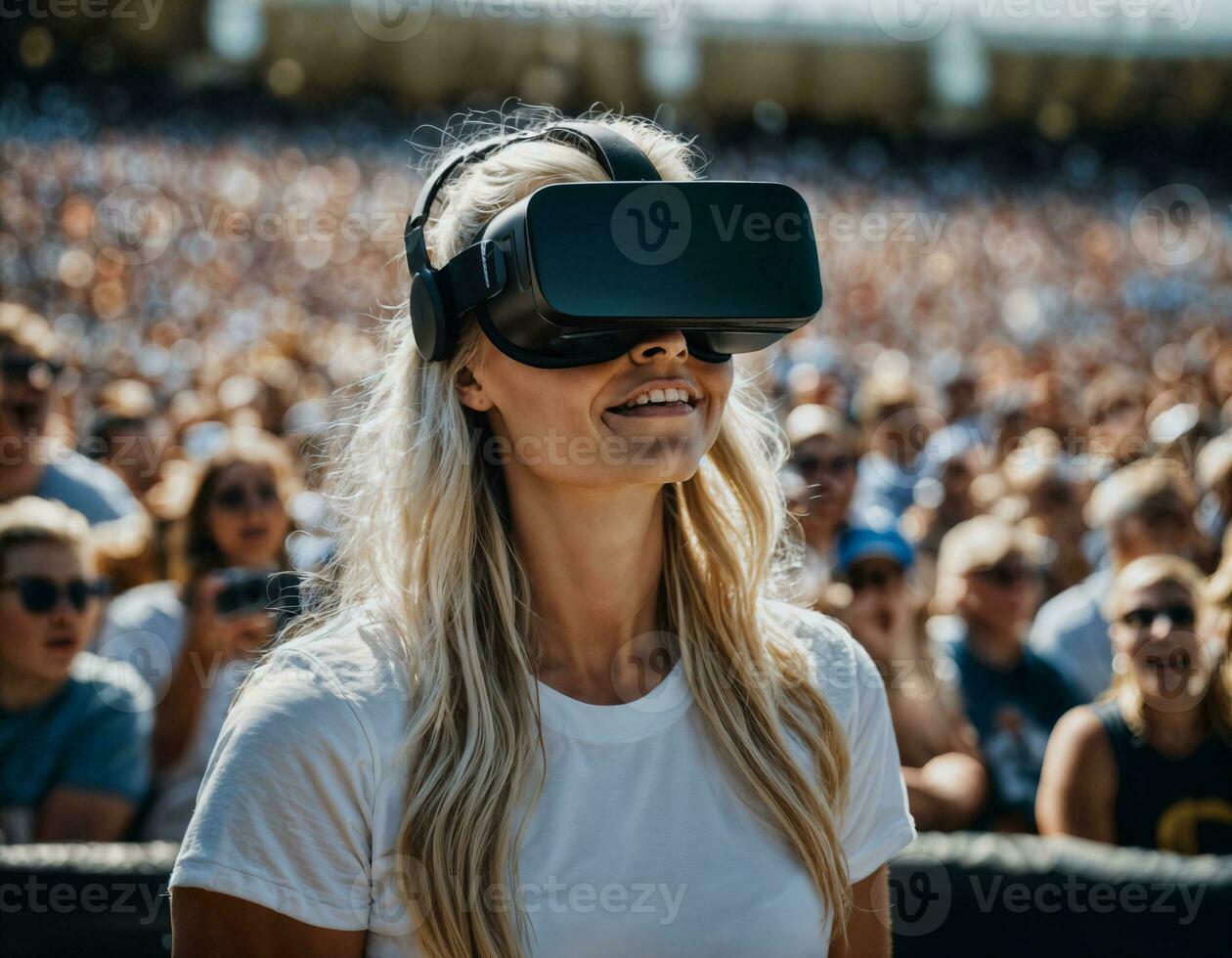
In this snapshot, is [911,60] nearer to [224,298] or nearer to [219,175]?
[219,175]

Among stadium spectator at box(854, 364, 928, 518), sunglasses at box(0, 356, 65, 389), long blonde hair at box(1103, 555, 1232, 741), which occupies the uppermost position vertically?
stadium spectator at box(854, 364, 928, 518)

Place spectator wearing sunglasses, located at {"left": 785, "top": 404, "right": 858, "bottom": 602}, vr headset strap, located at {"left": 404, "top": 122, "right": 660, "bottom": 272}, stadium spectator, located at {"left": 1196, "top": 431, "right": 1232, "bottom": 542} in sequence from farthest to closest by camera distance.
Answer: stadium spectator, located at {"left": 1196, "top": 431, "right": 1232, "bottom": 542}
spectator wearing sunglasses, located at {"left": 785, "top": 404, "right": 858, "bottom": 602}
vr headset strap, located at {"left": 404, "top": 122, "right": 660, "bottom": 272}

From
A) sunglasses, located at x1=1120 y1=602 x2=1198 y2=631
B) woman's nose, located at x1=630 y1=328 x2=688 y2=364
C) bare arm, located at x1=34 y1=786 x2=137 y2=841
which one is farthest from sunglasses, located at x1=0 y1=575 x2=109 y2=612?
sunglasses, located at x1=1120 y1=602 x2=1198 y2=631

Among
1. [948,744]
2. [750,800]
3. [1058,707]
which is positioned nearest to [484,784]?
[750,800]

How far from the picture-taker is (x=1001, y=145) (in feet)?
113

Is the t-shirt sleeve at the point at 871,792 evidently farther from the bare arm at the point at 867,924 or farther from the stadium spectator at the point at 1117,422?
the stadium spectator at the point at 1117,422

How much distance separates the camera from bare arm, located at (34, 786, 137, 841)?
2.87 meters

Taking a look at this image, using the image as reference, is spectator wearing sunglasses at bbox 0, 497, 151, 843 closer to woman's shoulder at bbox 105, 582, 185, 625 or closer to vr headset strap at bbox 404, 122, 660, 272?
woman's shoulder at bbox 105, 582, 185, 625

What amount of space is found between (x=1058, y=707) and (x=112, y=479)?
317cm

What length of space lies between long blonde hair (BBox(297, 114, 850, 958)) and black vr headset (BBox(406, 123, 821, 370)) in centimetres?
7

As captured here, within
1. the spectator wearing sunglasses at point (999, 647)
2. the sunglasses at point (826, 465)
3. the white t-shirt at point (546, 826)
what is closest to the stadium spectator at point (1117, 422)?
the sunglasses at point (826, 465)

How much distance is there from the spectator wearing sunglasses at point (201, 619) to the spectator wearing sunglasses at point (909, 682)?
62.6 inches

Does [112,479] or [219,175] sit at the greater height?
[219,175]

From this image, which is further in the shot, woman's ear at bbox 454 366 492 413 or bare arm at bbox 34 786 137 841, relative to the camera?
bare arm at bbox 34 786 137 841
